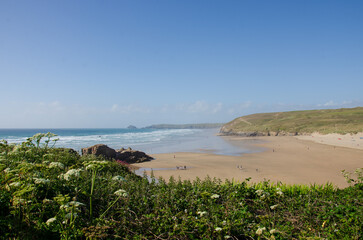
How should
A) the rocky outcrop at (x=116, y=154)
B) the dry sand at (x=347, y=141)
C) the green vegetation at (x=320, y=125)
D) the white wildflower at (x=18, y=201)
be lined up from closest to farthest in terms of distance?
the white wildflower at (x=18, y=201)
the rocky outcrop at (x=116, y=154)
the dry sand at (x=347, y=141)
the green vegetation at (x=320, y=125)

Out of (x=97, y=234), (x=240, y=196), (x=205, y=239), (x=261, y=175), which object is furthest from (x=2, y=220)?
(x=261, y=175)

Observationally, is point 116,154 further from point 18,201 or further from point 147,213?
point 18,201

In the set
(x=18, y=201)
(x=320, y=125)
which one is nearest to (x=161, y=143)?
(x=18, y=201)

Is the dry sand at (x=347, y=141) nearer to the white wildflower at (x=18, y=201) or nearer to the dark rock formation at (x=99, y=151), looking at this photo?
the dark rock formation at (x=99, y=151)

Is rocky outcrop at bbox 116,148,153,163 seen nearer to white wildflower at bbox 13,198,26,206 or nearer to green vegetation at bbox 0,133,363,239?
green vegetation at bbox 0,133,363,239

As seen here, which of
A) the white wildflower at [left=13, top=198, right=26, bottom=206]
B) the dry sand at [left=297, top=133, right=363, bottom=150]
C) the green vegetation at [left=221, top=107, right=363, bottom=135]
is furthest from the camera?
the green vegetation at [left=221, top=107, right=363, bottom=135]

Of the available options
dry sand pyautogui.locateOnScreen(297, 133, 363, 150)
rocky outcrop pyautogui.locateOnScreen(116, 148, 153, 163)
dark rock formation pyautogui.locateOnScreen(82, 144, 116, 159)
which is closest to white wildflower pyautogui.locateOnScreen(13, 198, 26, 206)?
dark rock formation pyautogui.locateOnScreen(82, 144, 116, 159)

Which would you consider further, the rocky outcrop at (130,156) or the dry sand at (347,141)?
the dry sand at (347,141)

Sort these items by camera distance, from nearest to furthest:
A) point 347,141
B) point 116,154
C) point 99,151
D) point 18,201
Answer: point 18,201 → point 99,151 → point 116,154 → point 347,141

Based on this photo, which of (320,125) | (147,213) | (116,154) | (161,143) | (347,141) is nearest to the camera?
(147,213)

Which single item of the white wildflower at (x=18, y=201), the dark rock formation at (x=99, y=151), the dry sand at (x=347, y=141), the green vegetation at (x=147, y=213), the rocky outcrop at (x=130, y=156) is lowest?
the dry sand at (x=347, y=141)

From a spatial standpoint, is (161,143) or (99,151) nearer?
(99,151)

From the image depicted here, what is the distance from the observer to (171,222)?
137 inches

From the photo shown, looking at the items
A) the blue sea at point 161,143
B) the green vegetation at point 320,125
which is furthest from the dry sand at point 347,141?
the blue sea at point 161,143
